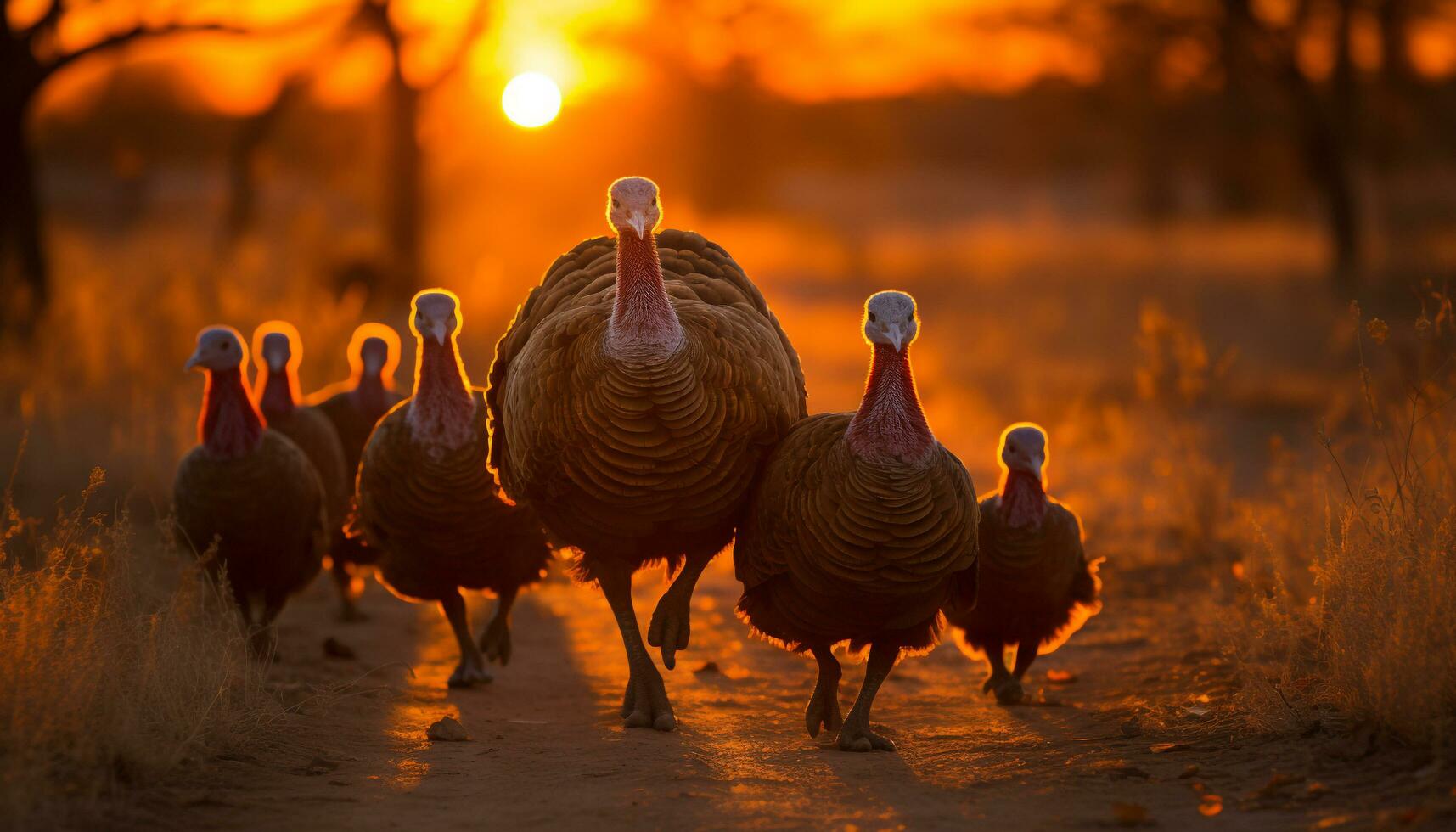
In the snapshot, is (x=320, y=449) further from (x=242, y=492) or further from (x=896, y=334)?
(x=896, y=334)

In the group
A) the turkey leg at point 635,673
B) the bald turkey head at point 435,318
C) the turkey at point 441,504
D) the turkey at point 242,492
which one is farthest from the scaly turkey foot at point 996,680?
the turkey at point 242,492

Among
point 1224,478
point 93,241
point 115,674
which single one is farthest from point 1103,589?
point 93,241

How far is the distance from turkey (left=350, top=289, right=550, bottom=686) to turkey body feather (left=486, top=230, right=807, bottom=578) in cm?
38

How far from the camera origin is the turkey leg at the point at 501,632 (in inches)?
263

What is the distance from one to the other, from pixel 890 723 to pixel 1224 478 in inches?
144

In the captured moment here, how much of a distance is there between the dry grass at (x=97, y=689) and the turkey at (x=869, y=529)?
1.94 metres

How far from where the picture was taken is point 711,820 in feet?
14.3

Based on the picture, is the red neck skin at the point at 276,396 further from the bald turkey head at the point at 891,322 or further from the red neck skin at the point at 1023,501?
the red neck skin at the point at 1023,501

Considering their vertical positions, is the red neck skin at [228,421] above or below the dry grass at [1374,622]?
above

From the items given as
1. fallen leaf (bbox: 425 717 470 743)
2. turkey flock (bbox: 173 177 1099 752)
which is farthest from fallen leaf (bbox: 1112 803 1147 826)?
fallen leaf (bbox: 425 717 470 743)

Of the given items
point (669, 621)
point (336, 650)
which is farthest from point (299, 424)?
point (669, 621)

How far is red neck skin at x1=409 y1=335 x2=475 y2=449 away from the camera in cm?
620

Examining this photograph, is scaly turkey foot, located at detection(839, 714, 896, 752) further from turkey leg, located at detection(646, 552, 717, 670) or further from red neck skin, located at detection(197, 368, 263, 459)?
red neck skin, located at detection(197, 368, 263, 459)

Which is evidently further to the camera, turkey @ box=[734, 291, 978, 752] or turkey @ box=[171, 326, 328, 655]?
turkey @ box=[171, 326, 328, 655]
